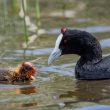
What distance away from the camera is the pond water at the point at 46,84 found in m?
8.31

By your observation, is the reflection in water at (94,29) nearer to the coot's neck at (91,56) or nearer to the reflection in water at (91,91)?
the coot's neck at (91,56)

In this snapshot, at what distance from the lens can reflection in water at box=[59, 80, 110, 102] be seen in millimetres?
8648

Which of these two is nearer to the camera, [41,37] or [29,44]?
[29,44]

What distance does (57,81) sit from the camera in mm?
10070

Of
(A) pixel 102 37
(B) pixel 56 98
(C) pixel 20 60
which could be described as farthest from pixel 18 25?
(B) pixel 56 98

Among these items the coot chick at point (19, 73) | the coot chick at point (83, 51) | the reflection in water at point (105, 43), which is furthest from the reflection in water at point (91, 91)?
the reflection in water at point (105, 43)

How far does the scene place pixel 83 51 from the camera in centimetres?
1062

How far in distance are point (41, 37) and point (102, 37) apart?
143cm

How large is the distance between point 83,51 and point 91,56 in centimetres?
16

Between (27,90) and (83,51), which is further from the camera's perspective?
(83,51)

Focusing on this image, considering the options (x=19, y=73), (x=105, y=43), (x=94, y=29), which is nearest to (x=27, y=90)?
(x=19, y=73)

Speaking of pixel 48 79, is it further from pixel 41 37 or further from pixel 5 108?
pixel 41 37

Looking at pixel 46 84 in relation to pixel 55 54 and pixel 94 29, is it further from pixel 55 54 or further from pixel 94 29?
pixel 94 29

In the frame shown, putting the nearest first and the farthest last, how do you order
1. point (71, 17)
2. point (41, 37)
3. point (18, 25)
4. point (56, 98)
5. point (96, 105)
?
point (96, 105), point (56, 98), point (41, 37), point (18, 25), point (71, 17)
